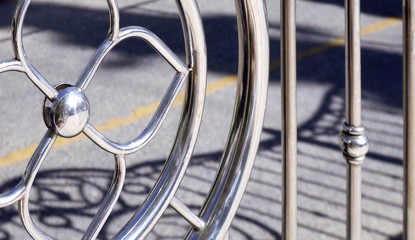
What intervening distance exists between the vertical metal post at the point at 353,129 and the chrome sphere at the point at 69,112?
0.42m

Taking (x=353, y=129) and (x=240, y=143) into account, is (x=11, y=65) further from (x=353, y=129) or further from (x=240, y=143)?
(x=353, y=129)

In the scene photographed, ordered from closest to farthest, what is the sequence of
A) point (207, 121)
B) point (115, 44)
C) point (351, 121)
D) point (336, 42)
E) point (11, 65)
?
1. point (11, 65)
2. point (115, 44)
3. point (351, 121)
4. point (207, 121)
5. point (336, 42)

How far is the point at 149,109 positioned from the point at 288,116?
418 centimetres

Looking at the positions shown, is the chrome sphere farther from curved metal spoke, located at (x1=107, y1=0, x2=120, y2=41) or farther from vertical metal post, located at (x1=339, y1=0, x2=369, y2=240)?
vertical metal post, located at (x1=339, y1=0, x2=369, y2=240)

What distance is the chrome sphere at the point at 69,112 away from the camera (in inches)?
34.9

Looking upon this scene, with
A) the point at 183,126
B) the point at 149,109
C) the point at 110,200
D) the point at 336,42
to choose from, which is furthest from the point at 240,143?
the point at 336,42

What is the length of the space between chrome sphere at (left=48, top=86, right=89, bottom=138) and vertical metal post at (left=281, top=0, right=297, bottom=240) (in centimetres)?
31

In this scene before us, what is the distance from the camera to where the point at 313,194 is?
403 cm

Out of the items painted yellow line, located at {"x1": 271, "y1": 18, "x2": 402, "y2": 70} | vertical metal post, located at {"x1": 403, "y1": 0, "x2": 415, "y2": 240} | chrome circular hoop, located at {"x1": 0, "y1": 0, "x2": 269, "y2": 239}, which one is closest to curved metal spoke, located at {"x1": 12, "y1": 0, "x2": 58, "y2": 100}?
chrome circular hoop, located at {"x1": 0, "y1": 0, "x2": 269, "y2": 239}

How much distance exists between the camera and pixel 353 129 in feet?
4.04

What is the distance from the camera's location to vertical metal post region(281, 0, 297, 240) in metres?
1.09

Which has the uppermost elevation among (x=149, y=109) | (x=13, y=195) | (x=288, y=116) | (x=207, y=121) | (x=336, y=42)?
(x=336, y=42)

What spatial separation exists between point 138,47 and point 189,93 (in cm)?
543

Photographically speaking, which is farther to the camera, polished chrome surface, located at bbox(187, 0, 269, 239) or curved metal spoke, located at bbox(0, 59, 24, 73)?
polished chrome surface, located at bbox(187, 0, 269, 239)
